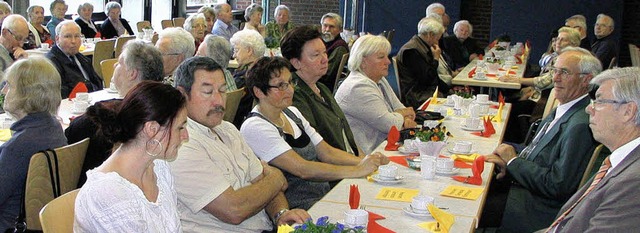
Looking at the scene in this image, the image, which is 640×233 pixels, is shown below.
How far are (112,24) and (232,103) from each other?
22.4 feet

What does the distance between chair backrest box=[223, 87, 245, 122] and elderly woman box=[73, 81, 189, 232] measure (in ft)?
8.46

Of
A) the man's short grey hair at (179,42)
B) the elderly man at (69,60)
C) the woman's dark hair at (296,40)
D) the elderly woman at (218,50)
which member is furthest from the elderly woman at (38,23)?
the woman's dark hair at (296,40)

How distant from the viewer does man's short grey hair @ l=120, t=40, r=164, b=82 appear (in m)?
4.32

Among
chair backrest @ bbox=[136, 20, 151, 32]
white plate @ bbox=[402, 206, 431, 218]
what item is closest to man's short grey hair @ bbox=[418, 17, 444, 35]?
chair backrest @ bbox=[136, 20, 151, 32]

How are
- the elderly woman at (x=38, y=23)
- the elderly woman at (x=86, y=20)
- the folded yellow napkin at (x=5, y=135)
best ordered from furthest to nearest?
1. the elderly woman at (x=86, y=20)
2. the elderly woman at (x=38, y=23)
3. the folded yellow napkin at (x=5, y=135)

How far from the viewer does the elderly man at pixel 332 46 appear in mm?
8156

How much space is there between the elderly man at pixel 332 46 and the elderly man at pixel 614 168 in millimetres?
5111

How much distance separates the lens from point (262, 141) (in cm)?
363

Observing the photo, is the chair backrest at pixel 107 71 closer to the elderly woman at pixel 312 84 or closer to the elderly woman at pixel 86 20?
the elderly woman at pixel 312 84

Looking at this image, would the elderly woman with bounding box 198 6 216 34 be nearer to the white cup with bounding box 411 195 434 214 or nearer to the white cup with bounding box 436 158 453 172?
the white cup with bounding box 436 158 453 172

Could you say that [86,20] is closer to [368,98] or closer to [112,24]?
[112,24]

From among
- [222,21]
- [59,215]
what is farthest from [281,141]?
[222,21]

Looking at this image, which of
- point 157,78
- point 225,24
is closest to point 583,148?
point 157,78

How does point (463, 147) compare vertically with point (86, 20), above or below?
below
